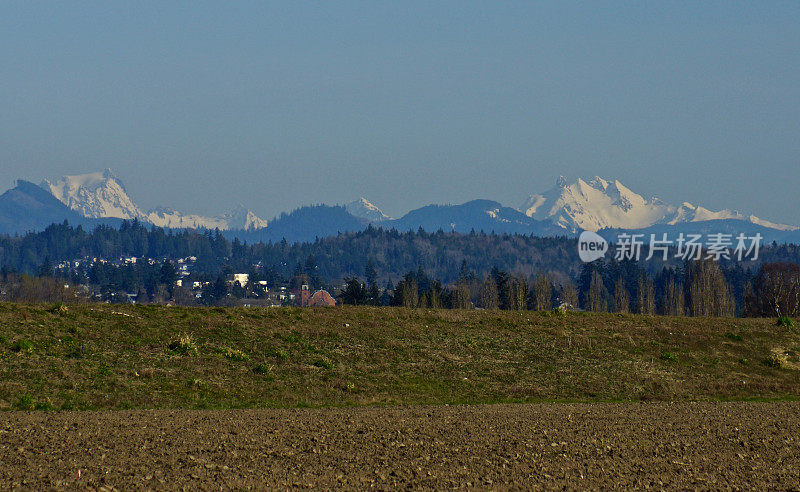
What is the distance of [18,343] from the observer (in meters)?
33.8

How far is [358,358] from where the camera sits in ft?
130

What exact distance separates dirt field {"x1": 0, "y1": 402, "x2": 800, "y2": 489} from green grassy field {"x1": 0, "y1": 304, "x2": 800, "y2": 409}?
420cm

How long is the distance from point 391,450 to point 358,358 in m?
18.0

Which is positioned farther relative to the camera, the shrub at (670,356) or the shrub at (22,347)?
the shrub at (670,356)

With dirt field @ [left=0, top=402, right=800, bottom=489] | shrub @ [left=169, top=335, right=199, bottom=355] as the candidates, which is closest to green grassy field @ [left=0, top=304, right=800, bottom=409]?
shrub @ [left=169, top=335, right=199, bottom=355]

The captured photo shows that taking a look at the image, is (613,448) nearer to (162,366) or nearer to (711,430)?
(711,430)

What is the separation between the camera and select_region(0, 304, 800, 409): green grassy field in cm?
3192

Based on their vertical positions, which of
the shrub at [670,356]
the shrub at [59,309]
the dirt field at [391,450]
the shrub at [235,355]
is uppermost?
the shrub at [59,309]

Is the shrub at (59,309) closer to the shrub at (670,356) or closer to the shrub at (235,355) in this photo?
the shrub at (235,355)

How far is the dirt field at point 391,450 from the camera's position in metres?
18.4

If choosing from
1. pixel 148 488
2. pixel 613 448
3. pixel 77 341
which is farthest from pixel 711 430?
pixel 77 341

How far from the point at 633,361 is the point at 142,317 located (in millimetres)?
→ 25725

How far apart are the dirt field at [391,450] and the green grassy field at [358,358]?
13.8 ft

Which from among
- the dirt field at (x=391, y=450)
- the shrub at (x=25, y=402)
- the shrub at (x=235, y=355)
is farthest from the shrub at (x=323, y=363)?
the shrub at (x=25, y=402)
